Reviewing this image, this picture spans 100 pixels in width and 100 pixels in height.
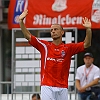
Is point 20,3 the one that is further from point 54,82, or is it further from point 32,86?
point 54,82

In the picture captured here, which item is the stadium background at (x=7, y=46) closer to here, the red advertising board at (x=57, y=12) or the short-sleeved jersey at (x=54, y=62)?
the red advertising board at (x=57, y=12)

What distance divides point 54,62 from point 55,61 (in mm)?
23

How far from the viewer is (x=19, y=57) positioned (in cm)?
1287

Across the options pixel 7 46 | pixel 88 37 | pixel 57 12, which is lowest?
pixel 7 46

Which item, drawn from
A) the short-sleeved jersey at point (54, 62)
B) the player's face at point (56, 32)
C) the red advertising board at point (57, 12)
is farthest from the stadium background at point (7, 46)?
the player's face at point (56, 32)

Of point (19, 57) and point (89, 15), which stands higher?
point (89, 15)

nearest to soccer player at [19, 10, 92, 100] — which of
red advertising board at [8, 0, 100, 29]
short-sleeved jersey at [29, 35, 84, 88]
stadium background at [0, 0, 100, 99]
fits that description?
short-sleeved jersey at [29, 35, 84, 88]

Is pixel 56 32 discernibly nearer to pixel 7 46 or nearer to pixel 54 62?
pixel 54 62

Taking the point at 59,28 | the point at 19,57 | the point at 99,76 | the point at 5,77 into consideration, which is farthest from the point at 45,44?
the point at 5,77

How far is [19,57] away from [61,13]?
5.37ft

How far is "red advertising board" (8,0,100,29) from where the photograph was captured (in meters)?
13.1

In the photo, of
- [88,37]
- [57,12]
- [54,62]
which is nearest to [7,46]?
[57,12]

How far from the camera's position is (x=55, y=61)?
25.9 ft

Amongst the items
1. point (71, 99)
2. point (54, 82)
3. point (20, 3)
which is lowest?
point (71, 99)
